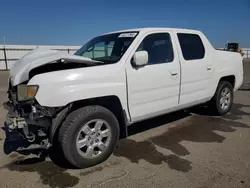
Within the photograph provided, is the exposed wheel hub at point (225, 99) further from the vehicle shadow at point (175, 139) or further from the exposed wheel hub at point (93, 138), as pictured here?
the exposed wheel hub at point (93, 138)

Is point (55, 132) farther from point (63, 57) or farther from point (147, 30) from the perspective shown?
point (147, 30)

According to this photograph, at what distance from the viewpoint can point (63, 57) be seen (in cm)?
302

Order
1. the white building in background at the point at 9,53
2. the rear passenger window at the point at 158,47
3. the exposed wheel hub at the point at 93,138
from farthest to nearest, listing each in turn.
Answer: the white building in background at the point at 9,53 < the rear passenger window at the point at 158,47 < the exposed wheel hub at the point at 93,138

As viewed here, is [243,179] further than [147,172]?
No

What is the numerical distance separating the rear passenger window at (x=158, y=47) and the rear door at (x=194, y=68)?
0.24 m

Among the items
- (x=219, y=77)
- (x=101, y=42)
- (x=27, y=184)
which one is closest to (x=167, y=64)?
(x=101, y=42)

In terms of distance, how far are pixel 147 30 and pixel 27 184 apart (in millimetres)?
2893

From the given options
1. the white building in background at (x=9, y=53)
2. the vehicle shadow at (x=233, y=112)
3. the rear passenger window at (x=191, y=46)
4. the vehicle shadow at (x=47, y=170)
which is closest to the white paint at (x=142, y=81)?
the rear passenger window at (x=191, y=46)

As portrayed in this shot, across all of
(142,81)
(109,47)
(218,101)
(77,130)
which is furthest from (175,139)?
(109,47)

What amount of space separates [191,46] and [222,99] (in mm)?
1695

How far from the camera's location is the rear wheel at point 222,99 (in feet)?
16.6

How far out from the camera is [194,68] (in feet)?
14.0

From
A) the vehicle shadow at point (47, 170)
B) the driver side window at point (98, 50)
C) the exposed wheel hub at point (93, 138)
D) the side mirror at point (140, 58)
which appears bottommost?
the vehicle shadow at point (47, 170)

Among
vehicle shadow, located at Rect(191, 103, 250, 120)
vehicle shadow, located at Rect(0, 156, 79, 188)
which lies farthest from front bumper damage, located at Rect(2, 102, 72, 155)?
vehicle shadow, located at Rect(191, 103, 250, 120)
